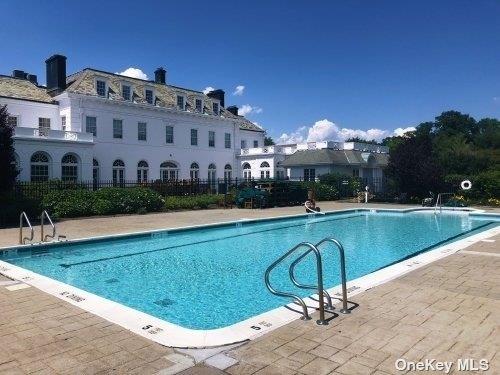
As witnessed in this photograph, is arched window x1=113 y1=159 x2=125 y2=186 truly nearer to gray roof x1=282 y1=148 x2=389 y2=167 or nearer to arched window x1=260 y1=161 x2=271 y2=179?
gray roof x1=282 y1=148 x2=389 y2=167

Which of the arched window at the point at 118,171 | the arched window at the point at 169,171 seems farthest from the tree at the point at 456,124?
the arched window at the point at 118,171

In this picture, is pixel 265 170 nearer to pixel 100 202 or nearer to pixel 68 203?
pixel 100 202

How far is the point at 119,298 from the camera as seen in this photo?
23.5ft

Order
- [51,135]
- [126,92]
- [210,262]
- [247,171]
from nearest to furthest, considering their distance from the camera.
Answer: [210,262] → [51,135] → [126,92] → [247,171]

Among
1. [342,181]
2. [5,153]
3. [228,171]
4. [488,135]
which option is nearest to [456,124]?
[488,135]

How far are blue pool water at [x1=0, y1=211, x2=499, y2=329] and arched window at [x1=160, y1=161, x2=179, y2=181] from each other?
78.0ft

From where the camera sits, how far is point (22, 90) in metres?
32.6

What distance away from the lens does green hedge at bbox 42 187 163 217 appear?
1928 centimetres

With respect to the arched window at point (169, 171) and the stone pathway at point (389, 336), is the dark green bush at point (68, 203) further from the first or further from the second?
the arched window at point (169, 171)

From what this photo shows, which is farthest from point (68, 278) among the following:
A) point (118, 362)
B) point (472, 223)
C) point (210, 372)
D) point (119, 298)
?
point (472, 223)

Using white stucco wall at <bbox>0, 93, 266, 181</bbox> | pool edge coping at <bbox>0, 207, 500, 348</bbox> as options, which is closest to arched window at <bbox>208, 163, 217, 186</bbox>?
white stucco wall at <bbox>0, 93, 266, 181</bbox>

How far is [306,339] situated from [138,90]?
37.7 metres

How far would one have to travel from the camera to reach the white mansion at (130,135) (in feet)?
96.2

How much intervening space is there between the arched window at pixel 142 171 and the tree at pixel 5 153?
742 inches
